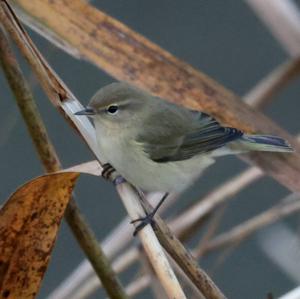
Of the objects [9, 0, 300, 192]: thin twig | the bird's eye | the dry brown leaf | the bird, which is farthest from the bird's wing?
the dry brown leaf

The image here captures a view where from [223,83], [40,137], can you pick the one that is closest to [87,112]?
[40,137]

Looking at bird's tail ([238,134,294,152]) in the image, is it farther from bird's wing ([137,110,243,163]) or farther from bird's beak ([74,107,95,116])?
bird's beak ([74,107,95,116])

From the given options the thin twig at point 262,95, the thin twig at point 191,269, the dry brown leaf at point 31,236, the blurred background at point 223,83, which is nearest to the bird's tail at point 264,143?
the thin twig at point 262,95

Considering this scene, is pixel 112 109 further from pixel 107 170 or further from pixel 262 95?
pixel 262 95

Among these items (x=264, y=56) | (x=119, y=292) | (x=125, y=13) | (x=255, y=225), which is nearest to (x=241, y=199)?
(x=264, y=56)

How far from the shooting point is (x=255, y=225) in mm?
2836

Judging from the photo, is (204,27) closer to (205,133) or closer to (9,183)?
(9,183)

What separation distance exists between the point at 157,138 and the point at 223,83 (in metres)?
3.36

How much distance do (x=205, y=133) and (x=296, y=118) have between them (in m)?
3.29

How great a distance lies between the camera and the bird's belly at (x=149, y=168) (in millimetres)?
2430

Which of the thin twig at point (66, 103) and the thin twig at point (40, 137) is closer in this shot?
the thin twig at point (66, 103)

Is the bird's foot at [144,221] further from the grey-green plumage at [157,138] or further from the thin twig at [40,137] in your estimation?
the grey-green plumage at [157,138]

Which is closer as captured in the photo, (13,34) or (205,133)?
(13,34)

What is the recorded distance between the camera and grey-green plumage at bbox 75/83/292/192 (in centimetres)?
251
